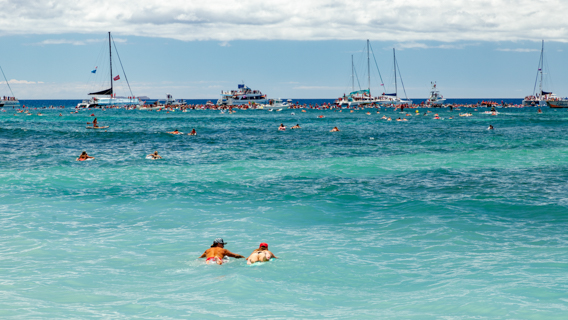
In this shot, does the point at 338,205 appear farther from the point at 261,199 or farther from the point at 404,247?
the point at 404,247

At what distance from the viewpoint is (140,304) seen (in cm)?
884

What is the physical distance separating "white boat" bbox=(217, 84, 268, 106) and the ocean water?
119 meters

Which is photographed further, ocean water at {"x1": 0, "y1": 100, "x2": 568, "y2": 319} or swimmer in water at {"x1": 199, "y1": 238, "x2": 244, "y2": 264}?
swimmer in water at {"x1": 199, "y1": 238, "x2": 244, "y2": 264}

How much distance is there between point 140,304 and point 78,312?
3.33 ft

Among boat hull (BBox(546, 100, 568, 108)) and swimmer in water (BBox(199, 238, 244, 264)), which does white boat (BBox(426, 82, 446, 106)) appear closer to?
boat hull (BBox(546, 100, 568, 108))

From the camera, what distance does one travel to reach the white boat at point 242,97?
144 meters

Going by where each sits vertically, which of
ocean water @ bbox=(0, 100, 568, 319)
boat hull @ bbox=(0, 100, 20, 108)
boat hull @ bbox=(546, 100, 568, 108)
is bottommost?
ocean water @ bbox=(0, 100, 568, 319)

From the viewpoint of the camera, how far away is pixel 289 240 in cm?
1284

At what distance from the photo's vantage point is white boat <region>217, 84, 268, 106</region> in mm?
144375

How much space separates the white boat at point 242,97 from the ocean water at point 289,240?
119 m

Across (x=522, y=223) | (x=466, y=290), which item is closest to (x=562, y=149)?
(x=522, y=223)

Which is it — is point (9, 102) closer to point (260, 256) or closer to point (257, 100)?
point (257, 100)

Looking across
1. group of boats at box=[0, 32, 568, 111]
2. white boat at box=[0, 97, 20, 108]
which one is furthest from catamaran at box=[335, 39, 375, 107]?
white boat at box=[0, 97, 20, 108]

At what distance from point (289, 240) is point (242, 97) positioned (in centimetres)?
13399
